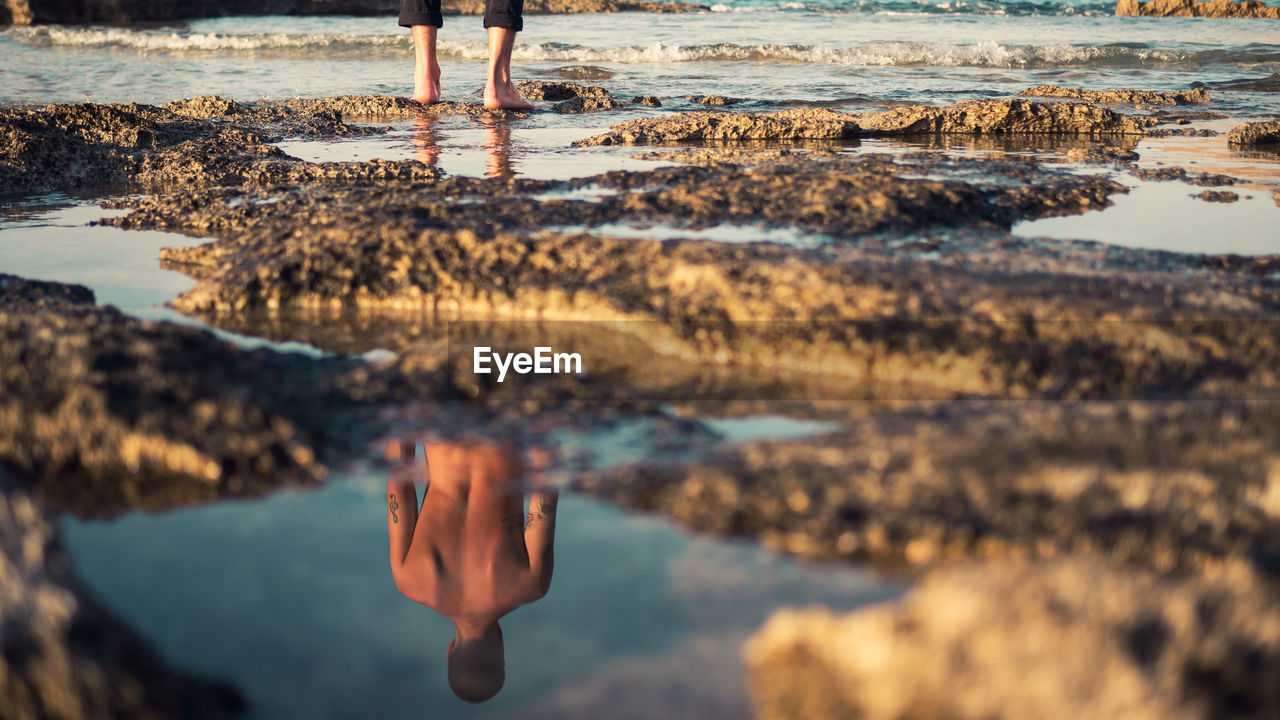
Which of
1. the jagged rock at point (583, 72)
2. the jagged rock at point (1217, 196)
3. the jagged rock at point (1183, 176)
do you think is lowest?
the jagged rock at point (1217, 196)

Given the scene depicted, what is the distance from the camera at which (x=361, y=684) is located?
96 cm

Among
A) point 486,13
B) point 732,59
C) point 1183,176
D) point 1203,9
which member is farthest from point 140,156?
point 1203,9

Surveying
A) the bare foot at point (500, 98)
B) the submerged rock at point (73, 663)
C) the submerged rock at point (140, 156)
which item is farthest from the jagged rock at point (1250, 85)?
the submerged rock at point (73, 663)

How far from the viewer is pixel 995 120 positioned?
4.44 m

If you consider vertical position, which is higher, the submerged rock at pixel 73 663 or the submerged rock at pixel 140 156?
the submerged rock at pixel 140 156

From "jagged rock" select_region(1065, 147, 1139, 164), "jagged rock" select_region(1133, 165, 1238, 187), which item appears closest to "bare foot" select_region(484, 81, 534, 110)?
"jagged rock" select_region(1065, 147, 1139, 164)

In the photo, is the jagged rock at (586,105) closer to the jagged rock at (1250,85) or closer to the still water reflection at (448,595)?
the jagged rock at (1250,85)

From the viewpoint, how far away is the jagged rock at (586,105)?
18.7ft

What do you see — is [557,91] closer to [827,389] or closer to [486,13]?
[486,13]

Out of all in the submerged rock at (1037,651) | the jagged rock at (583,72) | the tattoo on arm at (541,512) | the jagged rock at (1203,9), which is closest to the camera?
the submerged rock at (1037,651)

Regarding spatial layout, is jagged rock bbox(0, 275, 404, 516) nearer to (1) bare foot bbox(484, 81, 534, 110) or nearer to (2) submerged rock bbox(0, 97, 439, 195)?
(2) submerged rock bbox(0, 97, 439, 195)

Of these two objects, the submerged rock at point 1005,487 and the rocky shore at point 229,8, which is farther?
the rocky shore at point 229,8

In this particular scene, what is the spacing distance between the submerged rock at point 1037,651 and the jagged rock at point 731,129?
335cm

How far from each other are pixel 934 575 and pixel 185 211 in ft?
8.69
